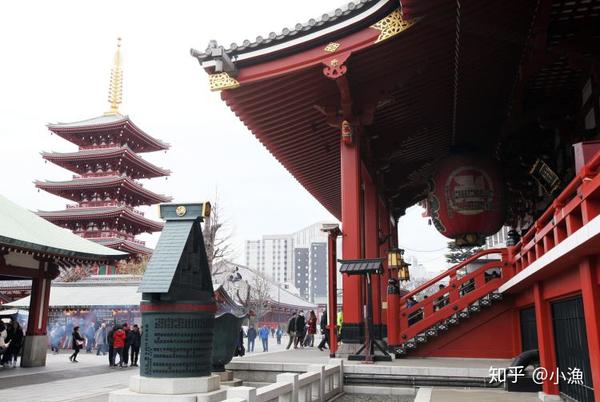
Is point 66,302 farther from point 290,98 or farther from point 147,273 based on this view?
point 147,273

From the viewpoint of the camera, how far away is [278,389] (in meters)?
6.56

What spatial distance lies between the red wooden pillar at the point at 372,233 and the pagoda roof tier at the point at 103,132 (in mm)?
29084

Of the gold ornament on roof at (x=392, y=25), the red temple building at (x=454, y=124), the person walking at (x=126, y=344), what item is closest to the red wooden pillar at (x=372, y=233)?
the red temple building at (x=454, y=124)

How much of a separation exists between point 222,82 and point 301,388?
634 centimetres

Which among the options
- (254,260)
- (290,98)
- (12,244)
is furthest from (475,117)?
(254,260)

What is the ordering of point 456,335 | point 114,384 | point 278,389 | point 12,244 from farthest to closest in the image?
point 12,244 → point 114,384 → point 456,335 → point 278,389

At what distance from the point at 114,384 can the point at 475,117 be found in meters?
10.8

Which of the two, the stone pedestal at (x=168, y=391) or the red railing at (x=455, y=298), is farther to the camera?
the red railing at (x=455, y=298)

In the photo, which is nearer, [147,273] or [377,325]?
[147,273]

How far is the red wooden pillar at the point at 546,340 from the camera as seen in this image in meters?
7.62

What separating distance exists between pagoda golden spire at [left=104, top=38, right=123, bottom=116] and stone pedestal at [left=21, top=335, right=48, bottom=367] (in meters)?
30.4

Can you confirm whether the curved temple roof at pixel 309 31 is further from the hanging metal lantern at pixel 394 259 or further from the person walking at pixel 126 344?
the person walking at pixel 126 344

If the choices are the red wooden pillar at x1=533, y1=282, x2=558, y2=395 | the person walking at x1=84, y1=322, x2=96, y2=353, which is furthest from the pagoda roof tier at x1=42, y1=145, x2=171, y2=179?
the red wooden pillar at x1=533, y1=282, x2=558, y2=395

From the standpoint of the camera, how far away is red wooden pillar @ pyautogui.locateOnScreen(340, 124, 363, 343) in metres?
10.8
